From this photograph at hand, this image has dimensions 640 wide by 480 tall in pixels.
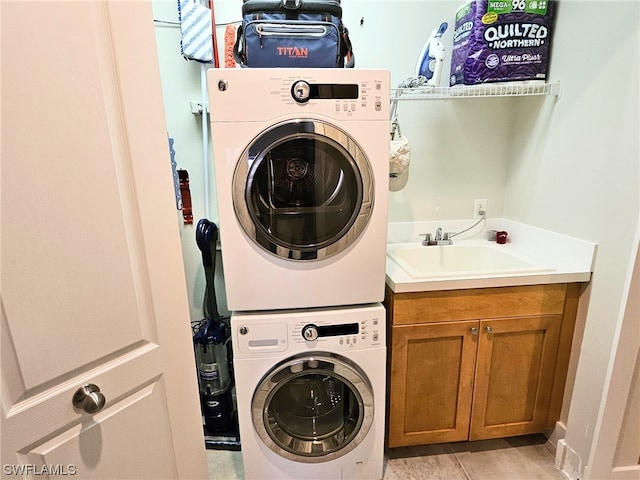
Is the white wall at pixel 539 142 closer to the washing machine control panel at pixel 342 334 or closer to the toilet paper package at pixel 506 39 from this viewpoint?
the toilet paper package at pixel 506 39

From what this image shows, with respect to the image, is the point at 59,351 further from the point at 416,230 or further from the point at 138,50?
the point at 416,230

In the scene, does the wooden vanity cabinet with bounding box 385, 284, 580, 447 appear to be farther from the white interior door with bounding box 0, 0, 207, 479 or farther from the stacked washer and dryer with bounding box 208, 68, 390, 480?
the white interior door with bounding box 0, 0, 207, 479

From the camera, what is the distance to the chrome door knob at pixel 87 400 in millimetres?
700

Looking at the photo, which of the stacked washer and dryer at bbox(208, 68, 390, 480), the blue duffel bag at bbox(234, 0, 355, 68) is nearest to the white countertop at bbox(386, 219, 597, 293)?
the stacked washer and dryer at bbox(208, 68, 390, 480)

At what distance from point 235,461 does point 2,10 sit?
1840mm

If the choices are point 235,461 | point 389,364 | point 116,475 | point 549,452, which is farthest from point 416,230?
point 116,475

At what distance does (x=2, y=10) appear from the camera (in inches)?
21.6

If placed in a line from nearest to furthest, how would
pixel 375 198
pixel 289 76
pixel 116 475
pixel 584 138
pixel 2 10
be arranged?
pixel 2 10 → pixel 116 475 → pixel 289 76 → pixel 375 198 → pixel 584 138

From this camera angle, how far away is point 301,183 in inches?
51.2

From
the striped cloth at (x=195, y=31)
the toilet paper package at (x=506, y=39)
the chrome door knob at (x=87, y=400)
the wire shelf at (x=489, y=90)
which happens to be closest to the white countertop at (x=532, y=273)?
the wire shelf at (x=489, y=90)

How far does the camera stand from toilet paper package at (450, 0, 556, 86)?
1579mm

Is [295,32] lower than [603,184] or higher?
higher

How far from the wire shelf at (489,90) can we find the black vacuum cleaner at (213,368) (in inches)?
47.3

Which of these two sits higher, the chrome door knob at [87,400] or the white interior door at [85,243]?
the white interior door at [85,243]
